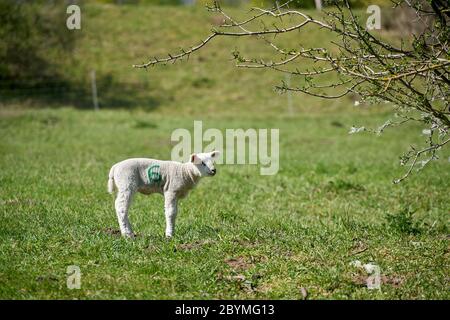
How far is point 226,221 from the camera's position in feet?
32.8

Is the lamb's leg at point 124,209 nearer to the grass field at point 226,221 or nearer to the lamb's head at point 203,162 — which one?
the grass field at point 226,221

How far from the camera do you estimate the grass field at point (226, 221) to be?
697 cm

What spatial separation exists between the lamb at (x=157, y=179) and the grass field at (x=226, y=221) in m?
0.36

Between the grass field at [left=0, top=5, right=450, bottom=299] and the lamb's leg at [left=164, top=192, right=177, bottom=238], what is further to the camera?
the lamb's leg at [left=164, top=192, right=177, bottom=238]

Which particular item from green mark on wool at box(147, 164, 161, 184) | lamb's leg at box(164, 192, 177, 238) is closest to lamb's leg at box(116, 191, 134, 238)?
green mark on wool at box(147, 164, 161, 184)

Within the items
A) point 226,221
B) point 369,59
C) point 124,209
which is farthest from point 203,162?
point 369,59

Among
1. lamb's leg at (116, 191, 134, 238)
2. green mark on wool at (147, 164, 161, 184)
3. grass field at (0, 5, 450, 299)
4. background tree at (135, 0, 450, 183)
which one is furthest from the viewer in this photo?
green mark on wool at (147, 164, 161, 184)

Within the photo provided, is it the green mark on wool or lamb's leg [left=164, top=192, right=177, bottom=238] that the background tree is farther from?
lamb's leg [left=164, top=192, right=177, bottom=238]

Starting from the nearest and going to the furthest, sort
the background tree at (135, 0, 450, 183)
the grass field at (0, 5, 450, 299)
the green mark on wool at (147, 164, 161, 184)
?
the grass field at (0, 5, 450, 299) → the background tree at (135, 0, 450, 183) → the green mark on wool at (147, 164, 161, 184)

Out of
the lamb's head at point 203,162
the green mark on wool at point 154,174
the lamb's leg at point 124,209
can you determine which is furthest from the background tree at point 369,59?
the lamb's leg at point 124,209

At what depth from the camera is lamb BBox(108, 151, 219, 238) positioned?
8.26 m

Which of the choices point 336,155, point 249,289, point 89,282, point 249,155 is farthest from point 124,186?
point 336,155

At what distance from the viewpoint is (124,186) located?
8.23 meters

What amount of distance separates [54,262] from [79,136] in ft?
54.9
